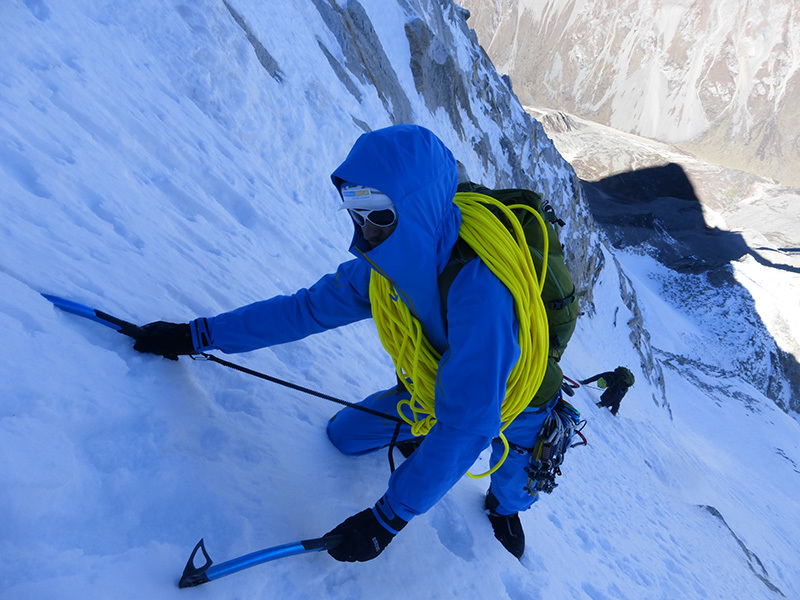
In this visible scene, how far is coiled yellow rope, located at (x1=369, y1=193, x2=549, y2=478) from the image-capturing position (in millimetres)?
2090

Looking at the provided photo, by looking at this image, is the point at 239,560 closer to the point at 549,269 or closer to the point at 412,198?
the point at 412,198

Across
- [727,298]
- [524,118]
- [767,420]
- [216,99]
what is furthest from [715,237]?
[216,99]

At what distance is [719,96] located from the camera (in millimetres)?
73688

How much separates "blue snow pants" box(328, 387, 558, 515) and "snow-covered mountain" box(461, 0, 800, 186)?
272 feet

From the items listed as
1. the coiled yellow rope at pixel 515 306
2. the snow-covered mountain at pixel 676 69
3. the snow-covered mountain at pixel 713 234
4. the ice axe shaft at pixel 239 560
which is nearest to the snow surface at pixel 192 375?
the ice axe shaft at pixel 239 560

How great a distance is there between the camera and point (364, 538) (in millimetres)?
2188

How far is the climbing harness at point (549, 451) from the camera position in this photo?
2973 millimetres

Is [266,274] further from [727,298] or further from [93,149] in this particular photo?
[727,298]

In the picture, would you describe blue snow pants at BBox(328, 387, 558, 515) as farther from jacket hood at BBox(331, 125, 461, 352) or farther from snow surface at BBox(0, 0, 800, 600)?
jacket hood at BBox(331, 125, 461, 352)

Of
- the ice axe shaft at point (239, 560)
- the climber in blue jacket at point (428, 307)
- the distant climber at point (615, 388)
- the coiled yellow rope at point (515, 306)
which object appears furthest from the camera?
the distant climber at point (615, 388)

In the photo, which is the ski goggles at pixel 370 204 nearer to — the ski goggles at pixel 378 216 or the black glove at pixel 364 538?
the ski goggles at pixel 378 216

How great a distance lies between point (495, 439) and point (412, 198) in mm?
1699

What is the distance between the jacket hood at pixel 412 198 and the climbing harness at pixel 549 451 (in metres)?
1.27

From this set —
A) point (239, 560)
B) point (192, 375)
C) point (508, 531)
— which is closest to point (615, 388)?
point (508, 531)
